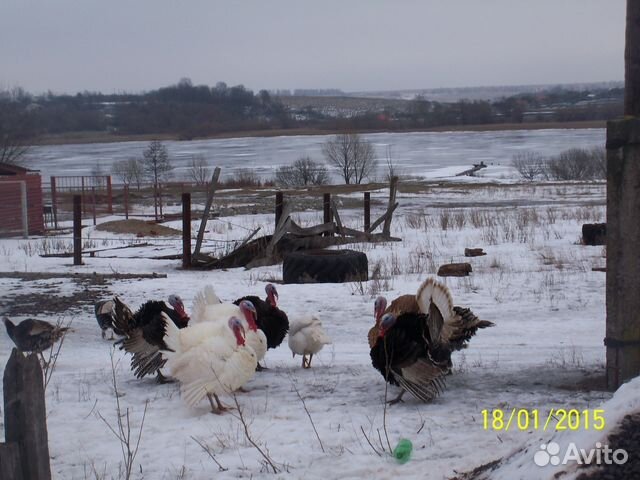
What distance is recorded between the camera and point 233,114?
412 feet

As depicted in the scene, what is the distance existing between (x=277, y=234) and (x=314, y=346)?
8.95m

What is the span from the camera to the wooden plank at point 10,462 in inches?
165

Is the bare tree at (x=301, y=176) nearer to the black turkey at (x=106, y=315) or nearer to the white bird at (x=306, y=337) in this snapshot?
the black turkey at (x=106, y=315)

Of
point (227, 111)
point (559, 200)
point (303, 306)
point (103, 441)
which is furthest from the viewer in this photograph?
point (227, 111)

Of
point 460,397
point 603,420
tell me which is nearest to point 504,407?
point 460,397

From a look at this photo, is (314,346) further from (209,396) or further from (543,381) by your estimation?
(543,381)

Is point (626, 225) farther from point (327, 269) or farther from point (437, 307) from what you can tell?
point (327, 269)

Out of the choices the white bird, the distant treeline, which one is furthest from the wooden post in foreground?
the distant treeline

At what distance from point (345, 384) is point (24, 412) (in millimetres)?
3734

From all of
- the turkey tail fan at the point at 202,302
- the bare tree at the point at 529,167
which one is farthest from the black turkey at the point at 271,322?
the bare tree at the point at 529,167

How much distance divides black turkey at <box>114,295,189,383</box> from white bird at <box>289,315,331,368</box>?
1.16 meters

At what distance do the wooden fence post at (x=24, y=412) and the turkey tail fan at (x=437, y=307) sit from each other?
3915mm

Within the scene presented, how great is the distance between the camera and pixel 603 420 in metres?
4.28
